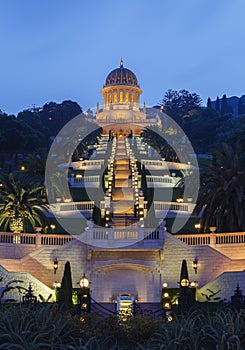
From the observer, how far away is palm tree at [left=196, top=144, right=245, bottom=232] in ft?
104

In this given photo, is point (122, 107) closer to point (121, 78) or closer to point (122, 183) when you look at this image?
point (121, 78)

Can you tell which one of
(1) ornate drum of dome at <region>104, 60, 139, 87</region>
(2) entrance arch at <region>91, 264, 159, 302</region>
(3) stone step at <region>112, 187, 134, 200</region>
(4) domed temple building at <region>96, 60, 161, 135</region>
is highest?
(1) ornate drum of dome at <region>104, 60, 139, 87</region>

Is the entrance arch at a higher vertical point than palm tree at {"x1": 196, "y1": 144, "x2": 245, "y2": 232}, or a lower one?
lower

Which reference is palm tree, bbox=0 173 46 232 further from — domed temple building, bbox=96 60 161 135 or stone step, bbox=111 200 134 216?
domed temple building, bbox=96 60 161 135

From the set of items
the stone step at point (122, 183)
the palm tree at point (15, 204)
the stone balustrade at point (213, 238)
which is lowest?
the stone balustrade at point (213, 238)

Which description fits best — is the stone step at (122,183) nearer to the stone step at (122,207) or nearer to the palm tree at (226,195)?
the stone step at (122,207)

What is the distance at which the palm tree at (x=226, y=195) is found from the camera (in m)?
31.6

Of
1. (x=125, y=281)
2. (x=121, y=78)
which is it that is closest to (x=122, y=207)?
(x=125, y=281)

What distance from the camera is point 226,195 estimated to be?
31.6 meters

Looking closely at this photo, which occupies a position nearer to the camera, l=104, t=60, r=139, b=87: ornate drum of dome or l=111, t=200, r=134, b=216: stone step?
l=111, t=200, r=134, b=216: stone step

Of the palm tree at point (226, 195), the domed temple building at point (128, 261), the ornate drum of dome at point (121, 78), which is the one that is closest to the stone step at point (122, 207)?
the domed temple building at point (128, 261)

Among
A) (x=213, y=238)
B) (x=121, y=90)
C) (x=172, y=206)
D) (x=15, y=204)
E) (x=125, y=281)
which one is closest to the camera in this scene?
(x=125, y=281)

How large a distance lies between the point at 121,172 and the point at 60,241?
23682 millimetres

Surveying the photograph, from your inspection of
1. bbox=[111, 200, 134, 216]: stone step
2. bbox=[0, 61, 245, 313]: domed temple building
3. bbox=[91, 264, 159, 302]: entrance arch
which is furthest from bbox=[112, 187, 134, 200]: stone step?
bbox=[91, 264, 159, 302]: entrance arch
